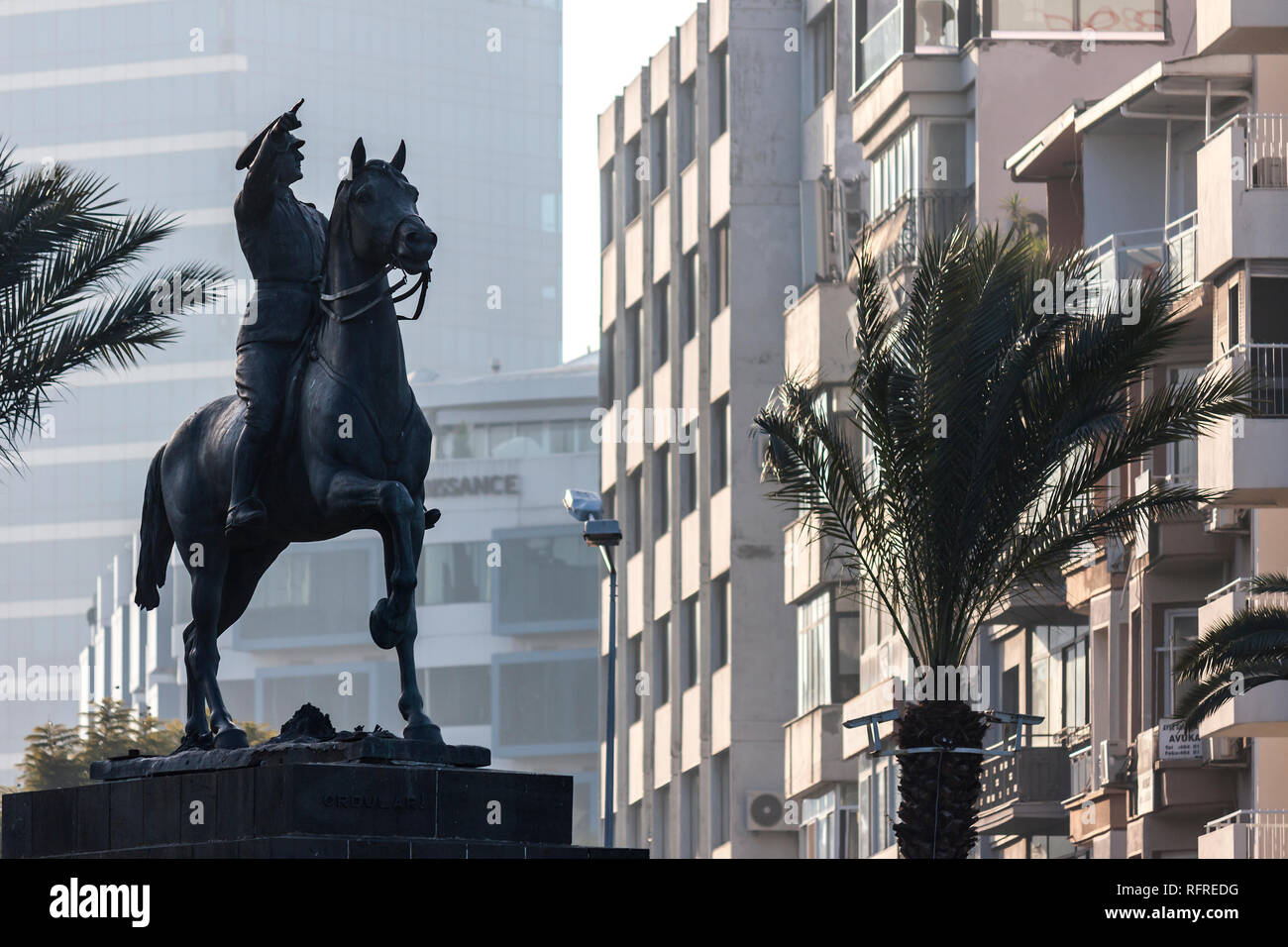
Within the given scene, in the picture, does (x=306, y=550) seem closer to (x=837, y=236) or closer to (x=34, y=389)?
(x=837, y=236)

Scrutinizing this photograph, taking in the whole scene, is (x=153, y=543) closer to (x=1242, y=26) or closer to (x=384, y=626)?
(x=384, y=626)

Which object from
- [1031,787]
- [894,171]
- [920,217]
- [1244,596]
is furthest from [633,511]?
[1244,596]

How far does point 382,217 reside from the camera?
63.9 feet

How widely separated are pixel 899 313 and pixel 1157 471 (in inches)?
345

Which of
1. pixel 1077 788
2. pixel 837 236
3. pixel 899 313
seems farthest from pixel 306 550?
pixel 899 313

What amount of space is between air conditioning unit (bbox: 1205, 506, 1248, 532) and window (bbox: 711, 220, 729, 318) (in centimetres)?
2621

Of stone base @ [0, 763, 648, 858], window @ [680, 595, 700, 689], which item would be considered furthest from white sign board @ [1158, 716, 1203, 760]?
window @ [680, 595, 700, 689]

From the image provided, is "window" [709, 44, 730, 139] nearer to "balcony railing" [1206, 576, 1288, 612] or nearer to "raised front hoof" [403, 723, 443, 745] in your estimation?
"balcony railing" [1206, 576, 1288, 612]

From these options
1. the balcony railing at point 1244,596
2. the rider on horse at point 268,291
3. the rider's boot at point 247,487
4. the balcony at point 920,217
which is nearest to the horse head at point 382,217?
the rider on horse at point 268,291

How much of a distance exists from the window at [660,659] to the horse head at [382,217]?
175ft

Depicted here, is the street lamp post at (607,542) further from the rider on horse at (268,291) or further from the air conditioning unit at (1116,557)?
the rider on horse at (268,291)

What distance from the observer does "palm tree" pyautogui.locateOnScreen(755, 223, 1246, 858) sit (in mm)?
32031

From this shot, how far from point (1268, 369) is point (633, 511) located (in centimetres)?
3755

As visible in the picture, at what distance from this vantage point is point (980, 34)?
2083 inches
